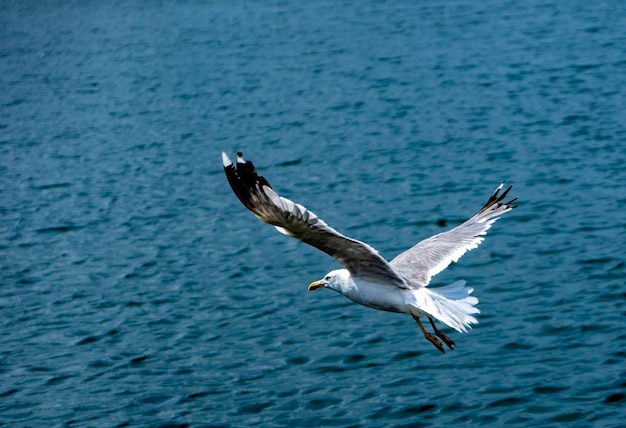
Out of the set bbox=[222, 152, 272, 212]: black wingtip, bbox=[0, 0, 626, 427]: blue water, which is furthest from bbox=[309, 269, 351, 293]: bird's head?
bbox=[0, 0, 626, 427]: blue water

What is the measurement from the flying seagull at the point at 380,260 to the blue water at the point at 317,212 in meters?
2.28

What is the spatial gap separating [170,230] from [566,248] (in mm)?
7591

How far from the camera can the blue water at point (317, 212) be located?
13570mm

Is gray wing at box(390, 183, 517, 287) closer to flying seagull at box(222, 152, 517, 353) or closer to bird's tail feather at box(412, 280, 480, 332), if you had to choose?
flying seagull at box(222, 152, 517, 353)

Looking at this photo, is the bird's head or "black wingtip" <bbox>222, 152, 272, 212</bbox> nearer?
"black wingtip" <bbox>222, 152, 272, 212</bbox>

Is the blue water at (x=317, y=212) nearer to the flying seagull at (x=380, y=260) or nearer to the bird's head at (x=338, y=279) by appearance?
the flying seagull at (x=380, y=260)

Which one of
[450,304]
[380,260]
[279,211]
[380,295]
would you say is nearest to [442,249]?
[450,304]

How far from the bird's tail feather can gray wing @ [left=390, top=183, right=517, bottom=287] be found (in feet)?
1.29

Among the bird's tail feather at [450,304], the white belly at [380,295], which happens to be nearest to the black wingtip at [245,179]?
the white belly at [380,295]

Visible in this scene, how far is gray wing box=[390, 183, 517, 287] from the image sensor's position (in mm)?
11008

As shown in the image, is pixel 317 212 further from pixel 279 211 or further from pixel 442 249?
pixel 279 211

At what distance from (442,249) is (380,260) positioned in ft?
7.82

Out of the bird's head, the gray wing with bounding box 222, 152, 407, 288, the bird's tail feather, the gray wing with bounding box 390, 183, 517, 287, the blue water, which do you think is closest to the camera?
the gray wing with bounding box 222, 152, 407, 288

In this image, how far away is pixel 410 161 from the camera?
22.0 meters
